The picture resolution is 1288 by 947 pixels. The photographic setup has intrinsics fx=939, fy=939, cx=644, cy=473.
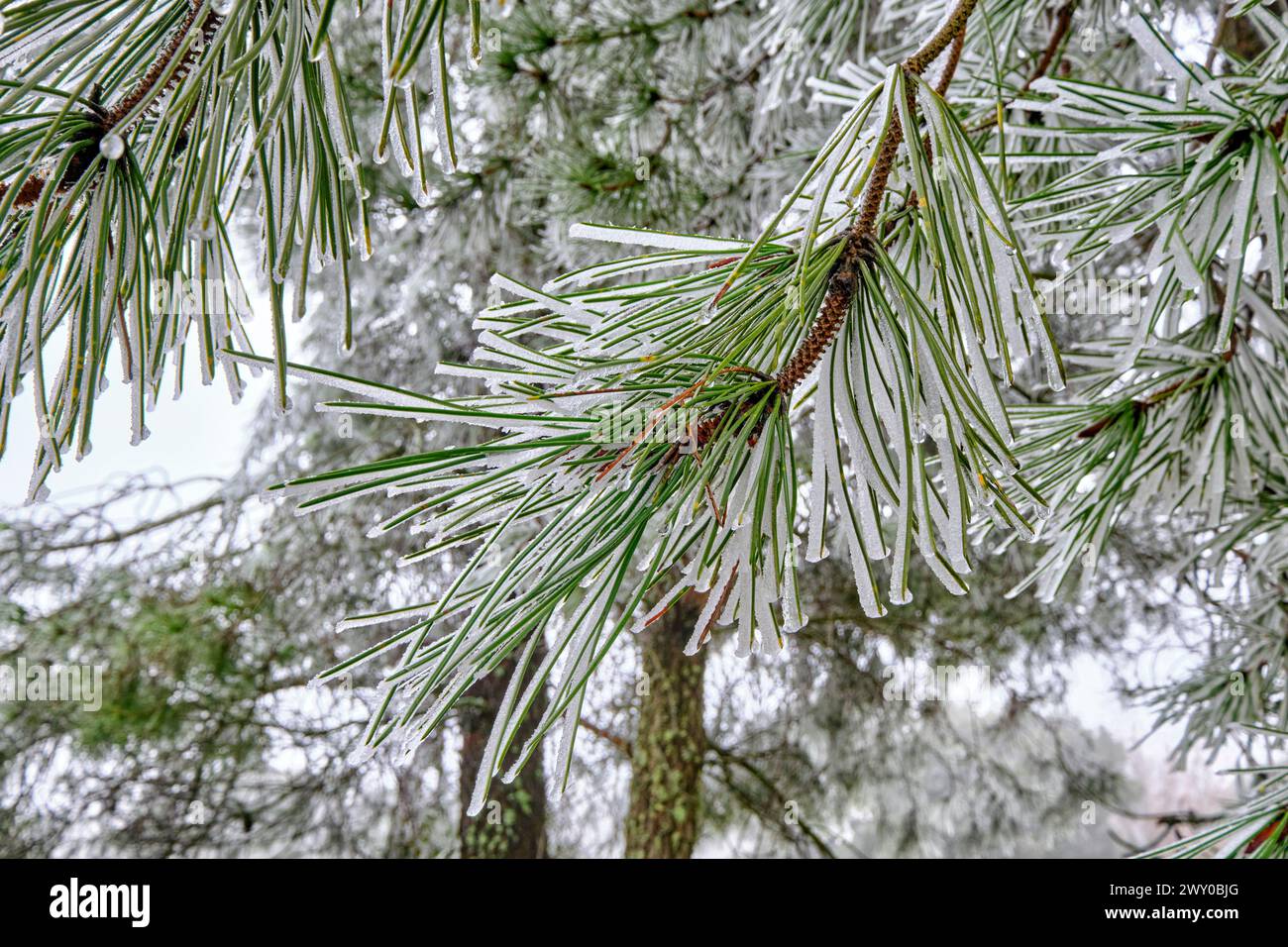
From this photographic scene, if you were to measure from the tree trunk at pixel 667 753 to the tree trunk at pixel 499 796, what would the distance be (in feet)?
0.81

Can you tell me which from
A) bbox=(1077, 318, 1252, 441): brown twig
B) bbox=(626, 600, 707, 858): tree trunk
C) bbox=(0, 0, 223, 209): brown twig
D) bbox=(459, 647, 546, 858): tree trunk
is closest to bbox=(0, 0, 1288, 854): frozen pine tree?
bbox=(0, 0, 223, 209): brown twig

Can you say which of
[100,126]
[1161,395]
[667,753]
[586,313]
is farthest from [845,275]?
[667,753]

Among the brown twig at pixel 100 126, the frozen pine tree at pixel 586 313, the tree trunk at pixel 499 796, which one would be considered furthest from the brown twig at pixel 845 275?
the tree trunk at pixel 499 796

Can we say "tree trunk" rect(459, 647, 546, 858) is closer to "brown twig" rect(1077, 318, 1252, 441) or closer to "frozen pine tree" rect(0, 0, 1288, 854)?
"brown twig" rect(1077, 318, 1252, 441)

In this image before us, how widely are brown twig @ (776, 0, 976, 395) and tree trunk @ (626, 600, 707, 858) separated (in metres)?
1.60

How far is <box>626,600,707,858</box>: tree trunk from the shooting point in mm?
1894

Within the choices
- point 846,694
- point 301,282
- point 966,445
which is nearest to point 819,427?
point 966,445

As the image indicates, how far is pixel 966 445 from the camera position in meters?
0.32

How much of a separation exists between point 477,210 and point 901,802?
251cm

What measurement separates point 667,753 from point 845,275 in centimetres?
175

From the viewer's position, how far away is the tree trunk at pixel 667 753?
189 centimetres

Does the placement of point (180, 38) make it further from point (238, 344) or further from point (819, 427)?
point (819, 427)
